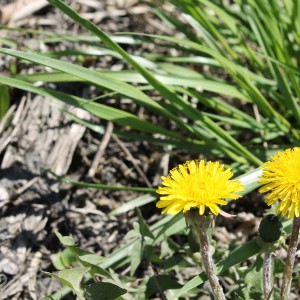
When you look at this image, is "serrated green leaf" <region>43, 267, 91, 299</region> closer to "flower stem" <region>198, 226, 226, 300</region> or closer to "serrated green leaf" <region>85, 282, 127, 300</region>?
"serrated green leaf" <region>85, 282, 127, 300</region>

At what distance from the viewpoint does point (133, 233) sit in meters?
1.68

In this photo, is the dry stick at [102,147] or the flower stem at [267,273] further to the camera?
the dry stick at [102,147]

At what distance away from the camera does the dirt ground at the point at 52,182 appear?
204 cm

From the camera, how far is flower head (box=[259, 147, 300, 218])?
126 cm

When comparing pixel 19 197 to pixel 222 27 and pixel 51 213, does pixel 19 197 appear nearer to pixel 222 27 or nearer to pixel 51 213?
pixel 51 213

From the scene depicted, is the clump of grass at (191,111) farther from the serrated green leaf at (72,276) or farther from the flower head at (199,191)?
the flower head at (199,191)

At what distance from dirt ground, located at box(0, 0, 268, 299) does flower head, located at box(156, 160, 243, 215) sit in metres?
0.79

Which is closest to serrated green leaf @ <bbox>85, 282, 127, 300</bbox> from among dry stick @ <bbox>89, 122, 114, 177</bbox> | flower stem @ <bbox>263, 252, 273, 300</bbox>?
flower stem @ <bbox>263, 252, 273, 300</bbox>

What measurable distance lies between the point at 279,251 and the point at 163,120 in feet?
2.71

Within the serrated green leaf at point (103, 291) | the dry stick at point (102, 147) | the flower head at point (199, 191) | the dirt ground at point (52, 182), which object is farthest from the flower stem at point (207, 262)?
the dry stick at point (102, 147)

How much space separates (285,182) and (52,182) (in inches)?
46.1

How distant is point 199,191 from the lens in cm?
125

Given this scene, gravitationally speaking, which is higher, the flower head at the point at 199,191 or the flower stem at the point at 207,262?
the flower head at the point at 199,191

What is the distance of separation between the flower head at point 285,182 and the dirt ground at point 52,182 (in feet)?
2.49
